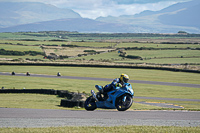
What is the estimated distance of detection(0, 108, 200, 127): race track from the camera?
1531 cm

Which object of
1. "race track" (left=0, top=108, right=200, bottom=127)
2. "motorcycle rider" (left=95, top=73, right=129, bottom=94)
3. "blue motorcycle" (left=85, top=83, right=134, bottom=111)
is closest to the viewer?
"blue motorcycle" (left=85, top=83, right=134, bottom=111)

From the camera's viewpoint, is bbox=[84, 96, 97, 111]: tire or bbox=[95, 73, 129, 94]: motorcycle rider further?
bbox=[84, 96, 97, 111]: tire

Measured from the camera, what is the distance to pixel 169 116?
700 inches

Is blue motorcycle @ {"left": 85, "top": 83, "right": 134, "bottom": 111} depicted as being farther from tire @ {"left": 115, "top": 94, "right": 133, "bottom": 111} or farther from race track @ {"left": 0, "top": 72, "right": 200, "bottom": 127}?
race track @ {"left": 0, "top": 72, "right": 200, "bottom": 127}

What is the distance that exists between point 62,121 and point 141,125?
13.4 feet

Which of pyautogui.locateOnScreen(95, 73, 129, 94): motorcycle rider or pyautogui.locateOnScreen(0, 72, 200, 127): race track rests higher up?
pyautogui.locateOnScreen(95, 73, 129, 94): motorcycle rider

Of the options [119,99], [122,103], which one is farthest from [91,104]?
[122,103]

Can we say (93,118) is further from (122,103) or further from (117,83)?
(117,83)

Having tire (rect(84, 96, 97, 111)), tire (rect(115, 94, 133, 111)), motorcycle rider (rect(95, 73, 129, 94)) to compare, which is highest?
motorcycle rider (rect(95, 73, 129, 94))

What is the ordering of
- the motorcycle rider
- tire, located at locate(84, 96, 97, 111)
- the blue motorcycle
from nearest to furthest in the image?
the blue motorcycle → the motorcycle rider → tire, located at locate(84, 96, 97, 111)

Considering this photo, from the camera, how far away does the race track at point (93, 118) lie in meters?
15.3

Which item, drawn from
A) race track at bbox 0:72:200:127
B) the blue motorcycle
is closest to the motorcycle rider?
the blue motorcycle

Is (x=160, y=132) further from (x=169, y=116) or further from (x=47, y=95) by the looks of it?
(x=47, y=95)

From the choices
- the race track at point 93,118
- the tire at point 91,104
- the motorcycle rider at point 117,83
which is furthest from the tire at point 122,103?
the tire at point 91,104
